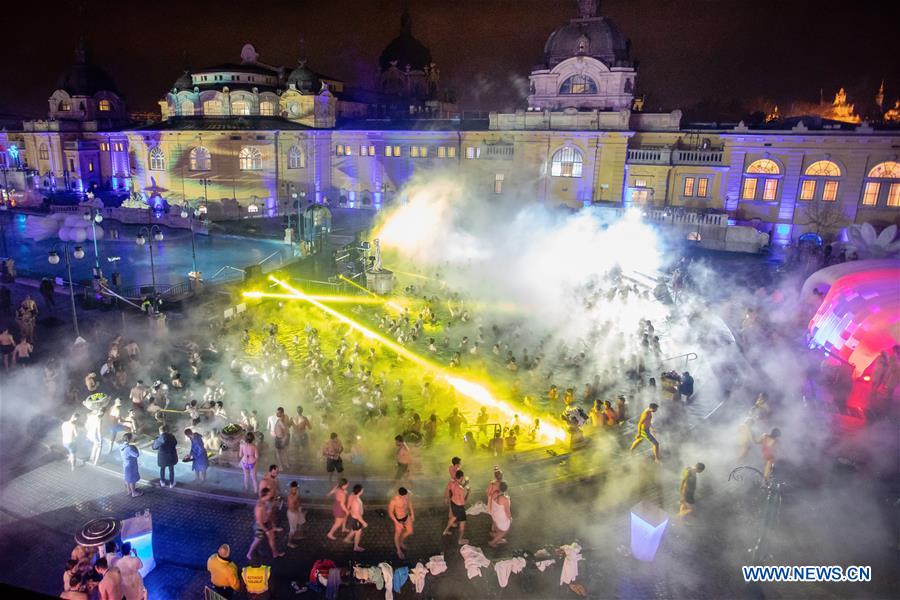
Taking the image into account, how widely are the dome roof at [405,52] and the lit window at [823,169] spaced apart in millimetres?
41316

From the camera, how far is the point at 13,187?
2233 inches

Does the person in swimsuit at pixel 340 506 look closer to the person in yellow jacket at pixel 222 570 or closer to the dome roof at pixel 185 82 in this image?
the person in yellow jacket at pixel 222 570

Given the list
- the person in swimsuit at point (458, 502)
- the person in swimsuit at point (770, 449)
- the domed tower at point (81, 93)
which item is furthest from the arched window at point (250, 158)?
the person in swimsuit at point (770, 449)

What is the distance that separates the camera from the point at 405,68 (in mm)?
63000

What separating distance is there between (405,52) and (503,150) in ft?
83.4

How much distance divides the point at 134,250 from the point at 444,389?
81.9 ft

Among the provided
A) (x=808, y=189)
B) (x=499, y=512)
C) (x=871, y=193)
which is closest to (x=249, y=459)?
(x=499, y=512)

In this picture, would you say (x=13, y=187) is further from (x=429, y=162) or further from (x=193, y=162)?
(x=429, y=162)

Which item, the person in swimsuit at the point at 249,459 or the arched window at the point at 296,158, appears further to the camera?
the arched window at the point at 296,158

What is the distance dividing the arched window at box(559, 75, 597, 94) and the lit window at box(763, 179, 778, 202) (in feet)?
46.3

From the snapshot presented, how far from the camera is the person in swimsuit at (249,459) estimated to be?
40.6ft

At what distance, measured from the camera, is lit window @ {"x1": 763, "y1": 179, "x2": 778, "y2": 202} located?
1556 inches

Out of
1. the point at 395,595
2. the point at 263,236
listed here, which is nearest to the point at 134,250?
the point at 263,236

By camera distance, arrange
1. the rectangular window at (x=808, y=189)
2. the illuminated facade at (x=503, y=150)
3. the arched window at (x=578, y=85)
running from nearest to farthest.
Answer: the illuminated facade at (x=503, y=150)
the rectangular window at (x=808, y=189)
the arched window at (x=578, y=85)
